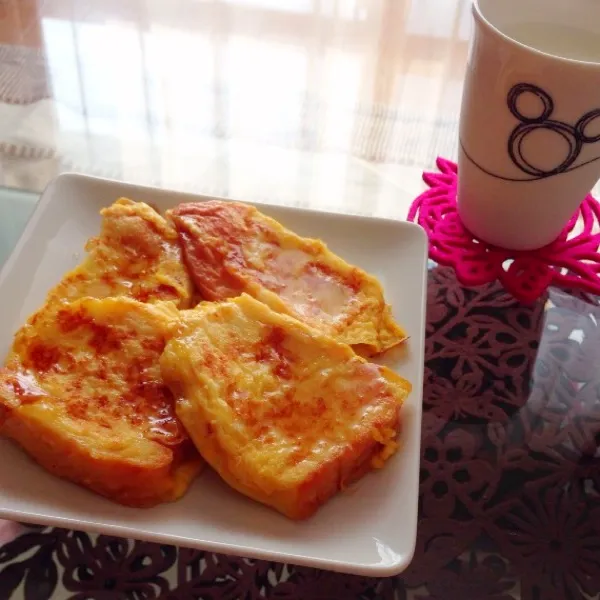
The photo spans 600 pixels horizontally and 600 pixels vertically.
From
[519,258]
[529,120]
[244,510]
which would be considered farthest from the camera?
[519,258]

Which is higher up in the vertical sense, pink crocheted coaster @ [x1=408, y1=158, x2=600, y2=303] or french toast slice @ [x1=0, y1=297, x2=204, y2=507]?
french toast slice @ [x1=0, y1=297, x2=204, y2=507]

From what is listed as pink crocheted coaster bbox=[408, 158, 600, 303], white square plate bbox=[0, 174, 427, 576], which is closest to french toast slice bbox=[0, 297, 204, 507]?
white square plate bbox=[0, 174, 427, 576]

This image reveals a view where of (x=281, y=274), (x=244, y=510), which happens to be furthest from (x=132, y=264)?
(x=244, y=510)

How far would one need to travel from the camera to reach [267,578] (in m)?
0.73

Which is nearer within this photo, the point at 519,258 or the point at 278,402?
the point at 278,402

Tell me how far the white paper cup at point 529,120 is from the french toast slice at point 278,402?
12.4 inches

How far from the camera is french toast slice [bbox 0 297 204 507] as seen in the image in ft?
2.23

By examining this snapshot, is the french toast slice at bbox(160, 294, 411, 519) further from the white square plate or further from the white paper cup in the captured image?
the white paper cup

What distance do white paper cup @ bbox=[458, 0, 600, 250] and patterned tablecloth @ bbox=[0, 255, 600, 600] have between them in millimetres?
111

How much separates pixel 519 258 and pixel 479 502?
357 millimetres

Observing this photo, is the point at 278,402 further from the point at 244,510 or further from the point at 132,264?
the point at 132,264

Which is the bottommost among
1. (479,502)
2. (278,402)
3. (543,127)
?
(479,502)

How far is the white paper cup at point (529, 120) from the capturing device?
2.67 ft

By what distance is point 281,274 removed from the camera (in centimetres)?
88
